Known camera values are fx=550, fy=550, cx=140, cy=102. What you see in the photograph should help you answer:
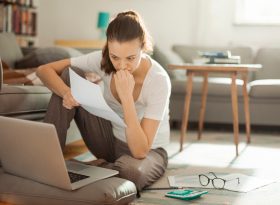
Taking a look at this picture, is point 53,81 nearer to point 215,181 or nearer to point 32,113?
point 32,113

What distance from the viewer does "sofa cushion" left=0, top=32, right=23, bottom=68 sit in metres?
3.50

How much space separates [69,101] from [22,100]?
0.52m

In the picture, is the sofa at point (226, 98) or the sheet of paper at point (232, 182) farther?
the sofa at point (226, 98)

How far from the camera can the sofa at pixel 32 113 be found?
71.5 inches

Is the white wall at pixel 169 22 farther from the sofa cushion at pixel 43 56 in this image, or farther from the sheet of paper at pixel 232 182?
the sheet of paper at pixel 232 182

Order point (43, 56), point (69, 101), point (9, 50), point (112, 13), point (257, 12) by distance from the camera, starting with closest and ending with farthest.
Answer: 1. point (69, 101)
2. point (43, 56)
3. point (9, 50)
4. point (257, 12)
5. point (112, 13)

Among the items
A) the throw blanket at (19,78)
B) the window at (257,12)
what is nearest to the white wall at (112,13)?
the window at (257,12)

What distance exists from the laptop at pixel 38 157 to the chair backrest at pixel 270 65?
2.76 metres

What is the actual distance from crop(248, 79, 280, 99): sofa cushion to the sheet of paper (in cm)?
175

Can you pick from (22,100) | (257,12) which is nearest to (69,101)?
(22,100)

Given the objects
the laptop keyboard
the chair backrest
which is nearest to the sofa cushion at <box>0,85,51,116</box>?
the laptop keyboard

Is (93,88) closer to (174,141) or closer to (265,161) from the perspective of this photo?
(265,161)

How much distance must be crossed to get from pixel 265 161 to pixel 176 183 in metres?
0.90

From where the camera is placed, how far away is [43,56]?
3434 millimetres
